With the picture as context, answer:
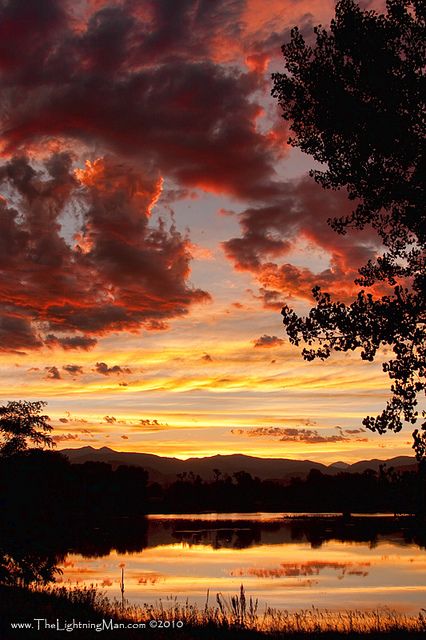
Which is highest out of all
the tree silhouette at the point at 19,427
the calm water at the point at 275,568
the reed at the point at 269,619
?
the tree silhouette at the point at 19,427

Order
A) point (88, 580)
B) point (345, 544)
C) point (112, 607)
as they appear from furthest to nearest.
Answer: point (345, 544), point (88, 580), point (112, 607)

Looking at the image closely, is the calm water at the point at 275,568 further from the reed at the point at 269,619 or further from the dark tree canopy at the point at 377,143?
the dark tree canopy at the point at 377,143

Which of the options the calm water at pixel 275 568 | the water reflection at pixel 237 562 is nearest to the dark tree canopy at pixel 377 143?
the water reflection at pixel 237 562

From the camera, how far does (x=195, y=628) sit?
28281 mm

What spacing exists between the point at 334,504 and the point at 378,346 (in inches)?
7540

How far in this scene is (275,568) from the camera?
62531mm

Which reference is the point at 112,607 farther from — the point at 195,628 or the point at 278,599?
the point at 278,599

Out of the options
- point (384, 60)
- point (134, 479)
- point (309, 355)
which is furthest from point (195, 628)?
point (134, 479)

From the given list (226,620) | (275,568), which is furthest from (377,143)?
(275,568)

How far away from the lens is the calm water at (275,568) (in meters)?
46.2

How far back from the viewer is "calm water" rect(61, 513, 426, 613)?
4622 centimetres

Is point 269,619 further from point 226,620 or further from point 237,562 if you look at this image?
point 237,562

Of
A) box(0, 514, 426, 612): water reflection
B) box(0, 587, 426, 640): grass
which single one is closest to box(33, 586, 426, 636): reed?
box(0, 587, 426, 640): grass

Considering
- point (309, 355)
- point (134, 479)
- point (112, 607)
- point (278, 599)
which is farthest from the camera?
point (134, 479)
